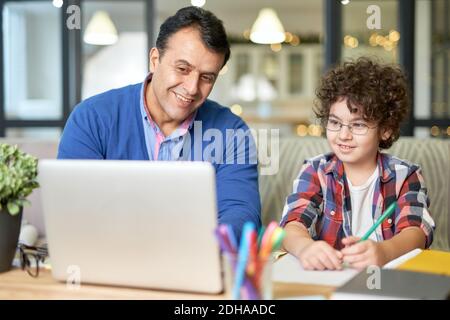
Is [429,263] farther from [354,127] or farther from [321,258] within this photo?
[354,127]

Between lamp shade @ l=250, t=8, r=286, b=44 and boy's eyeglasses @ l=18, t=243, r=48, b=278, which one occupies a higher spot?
lamp shade @ l=250, t=8, r=286, b=44

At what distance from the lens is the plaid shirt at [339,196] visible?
5.39ft

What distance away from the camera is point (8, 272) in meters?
1.18

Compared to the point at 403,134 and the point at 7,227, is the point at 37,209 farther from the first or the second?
the point at 403,134

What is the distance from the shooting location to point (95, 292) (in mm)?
1021

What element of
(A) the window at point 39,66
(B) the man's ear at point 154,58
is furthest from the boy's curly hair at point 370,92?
(A) the window at point 39,66

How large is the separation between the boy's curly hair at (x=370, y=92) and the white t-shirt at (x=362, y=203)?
171 mm

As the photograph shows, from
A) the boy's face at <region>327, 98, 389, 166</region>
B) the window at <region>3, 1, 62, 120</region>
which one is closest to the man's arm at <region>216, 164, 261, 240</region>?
the boy's face at <region>327, 98, 389, 166</region>

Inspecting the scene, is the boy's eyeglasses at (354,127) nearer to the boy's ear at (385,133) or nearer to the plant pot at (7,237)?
the boy's ear at (385,133)

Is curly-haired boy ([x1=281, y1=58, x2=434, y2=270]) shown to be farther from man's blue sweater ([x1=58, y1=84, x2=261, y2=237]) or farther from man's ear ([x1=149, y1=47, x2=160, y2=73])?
man's ear ([x1=149, y1=47, x2=160, y2=73])

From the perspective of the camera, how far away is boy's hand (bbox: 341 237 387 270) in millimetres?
1209

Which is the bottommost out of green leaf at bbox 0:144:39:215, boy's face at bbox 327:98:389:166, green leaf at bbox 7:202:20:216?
green leaf at bbox 7:202:20:216

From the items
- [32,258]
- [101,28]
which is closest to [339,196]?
[32,258]

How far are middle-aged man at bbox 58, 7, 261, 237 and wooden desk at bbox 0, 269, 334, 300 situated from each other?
50 cm
